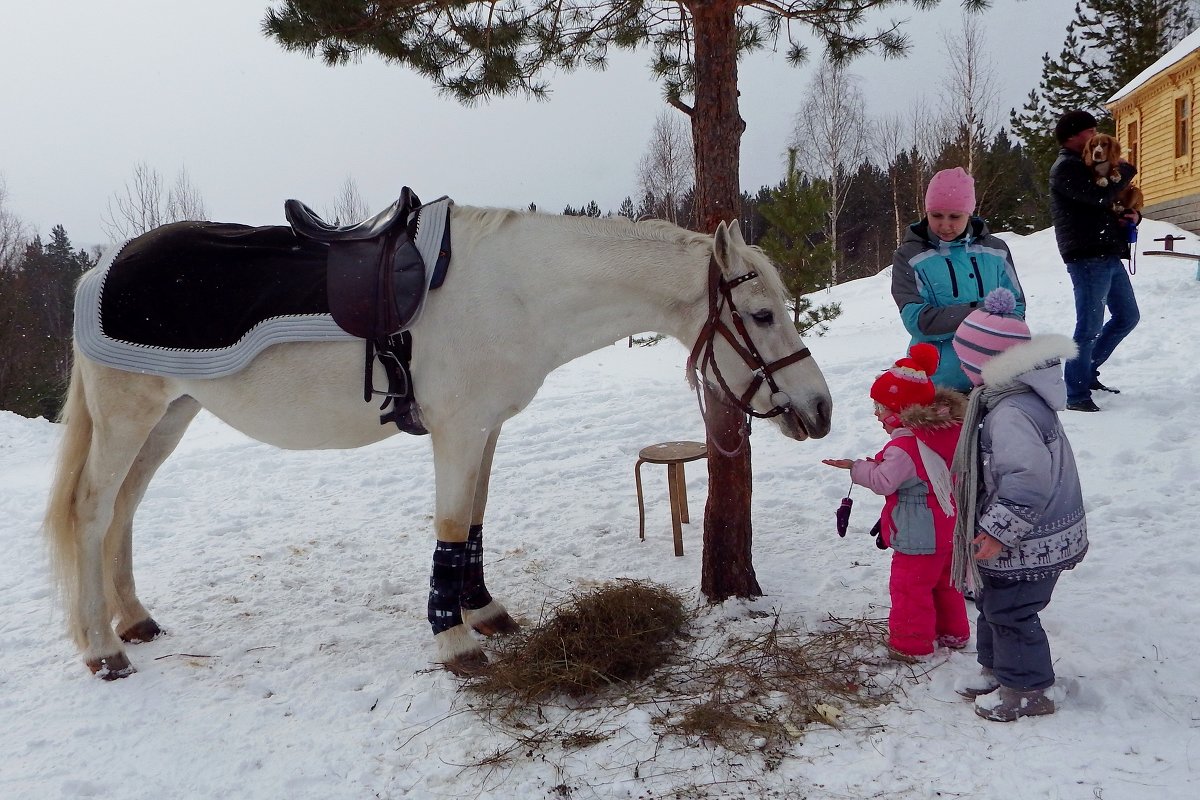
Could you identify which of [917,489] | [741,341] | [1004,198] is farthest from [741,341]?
[1004,198]

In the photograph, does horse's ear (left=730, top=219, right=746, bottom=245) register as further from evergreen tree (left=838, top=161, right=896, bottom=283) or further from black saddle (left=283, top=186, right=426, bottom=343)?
evergreen tree (left=838, top=161, right=896, bottom=283)

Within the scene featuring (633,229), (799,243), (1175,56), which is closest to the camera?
(633,229)

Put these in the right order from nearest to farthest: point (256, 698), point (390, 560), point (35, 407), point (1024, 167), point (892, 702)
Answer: point (892, 702), point (256, 698), point (390, 560), point (35, 407), point (1024, 167)

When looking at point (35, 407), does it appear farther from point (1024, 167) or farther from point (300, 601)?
point (1024, 167)

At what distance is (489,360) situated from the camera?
2.86m

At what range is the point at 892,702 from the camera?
7.89 ft

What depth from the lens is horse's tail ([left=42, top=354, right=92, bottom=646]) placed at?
3.23 m

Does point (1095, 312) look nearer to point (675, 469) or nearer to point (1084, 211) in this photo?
point (1084, 211)

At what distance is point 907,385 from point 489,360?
1624 millimetres

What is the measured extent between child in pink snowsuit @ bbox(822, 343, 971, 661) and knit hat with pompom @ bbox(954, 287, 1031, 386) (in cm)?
19

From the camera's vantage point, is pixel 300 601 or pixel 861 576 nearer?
pixel 861 576

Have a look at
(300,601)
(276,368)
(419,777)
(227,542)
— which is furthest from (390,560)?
(419,777)

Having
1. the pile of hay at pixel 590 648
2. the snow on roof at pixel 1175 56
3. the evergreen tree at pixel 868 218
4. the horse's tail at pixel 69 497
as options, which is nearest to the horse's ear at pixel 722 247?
the pile of hay at pixel 590 648

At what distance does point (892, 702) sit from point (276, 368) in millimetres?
2743
